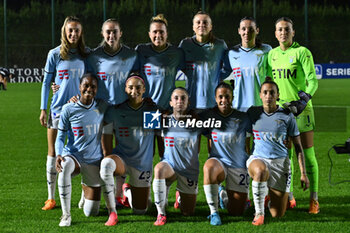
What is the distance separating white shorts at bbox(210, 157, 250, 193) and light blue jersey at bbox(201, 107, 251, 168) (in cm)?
4

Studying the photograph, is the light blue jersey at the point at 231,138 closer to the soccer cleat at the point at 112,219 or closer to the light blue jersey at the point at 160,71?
the light blue jersey at the point at 160,71

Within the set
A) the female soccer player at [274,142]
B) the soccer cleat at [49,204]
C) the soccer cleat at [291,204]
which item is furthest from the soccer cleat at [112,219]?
the soccer cleat at [291,204]

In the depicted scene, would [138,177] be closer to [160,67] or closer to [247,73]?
[160,67]

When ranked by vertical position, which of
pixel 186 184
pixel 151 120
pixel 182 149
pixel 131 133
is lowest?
pixel 186 184

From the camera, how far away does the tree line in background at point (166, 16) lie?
36.3 meters

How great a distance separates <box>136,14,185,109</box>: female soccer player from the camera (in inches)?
205

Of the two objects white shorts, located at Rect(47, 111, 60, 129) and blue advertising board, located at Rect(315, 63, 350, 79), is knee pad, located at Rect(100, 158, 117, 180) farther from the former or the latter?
blue advertising board, located at Rect(315, 63, 350, 79)

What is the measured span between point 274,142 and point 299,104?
38 centimetres

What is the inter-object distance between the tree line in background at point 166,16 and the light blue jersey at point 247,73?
1199 inches

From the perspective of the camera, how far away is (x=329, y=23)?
37.8m

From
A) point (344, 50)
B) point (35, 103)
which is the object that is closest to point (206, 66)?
point (35, 103)

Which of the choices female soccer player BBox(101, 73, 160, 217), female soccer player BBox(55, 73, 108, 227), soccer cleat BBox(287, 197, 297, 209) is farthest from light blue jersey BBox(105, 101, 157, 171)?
soccer cleat BBox(287, 197, 297, 209)

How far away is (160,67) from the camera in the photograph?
5191 mm

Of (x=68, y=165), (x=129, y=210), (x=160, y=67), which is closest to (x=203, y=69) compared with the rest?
(x=160, y=67)
